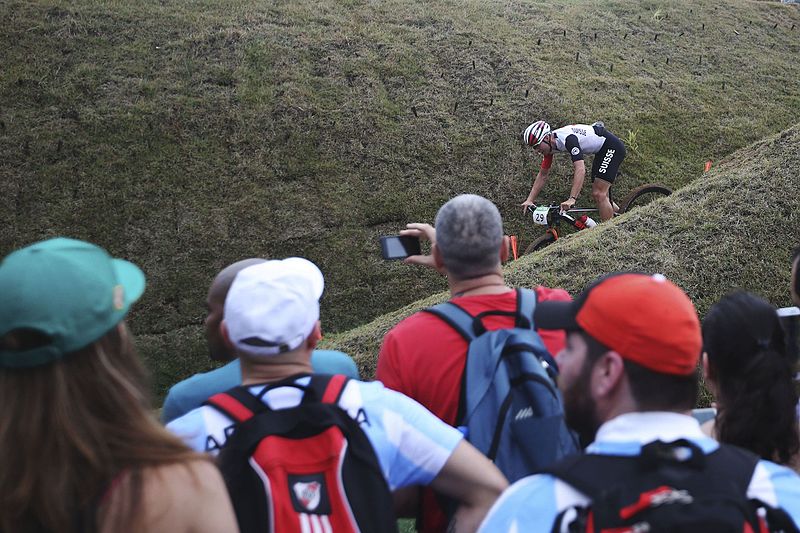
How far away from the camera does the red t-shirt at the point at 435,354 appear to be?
2.39m

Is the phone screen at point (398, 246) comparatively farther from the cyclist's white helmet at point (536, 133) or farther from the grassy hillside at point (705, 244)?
the cyclist's white helmet at point (536, 133)

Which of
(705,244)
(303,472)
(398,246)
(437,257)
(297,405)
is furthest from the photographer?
(705,244)

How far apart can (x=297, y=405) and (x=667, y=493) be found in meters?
0.91

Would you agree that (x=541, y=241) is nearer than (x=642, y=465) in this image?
No

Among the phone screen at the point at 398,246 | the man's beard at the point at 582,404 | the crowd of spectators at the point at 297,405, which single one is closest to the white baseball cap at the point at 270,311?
the crowd of spectators at the point at 297,405

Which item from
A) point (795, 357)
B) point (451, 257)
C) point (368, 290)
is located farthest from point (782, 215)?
point (368, 290)

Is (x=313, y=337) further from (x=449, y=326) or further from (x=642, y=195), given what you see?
(x=642, y=195)

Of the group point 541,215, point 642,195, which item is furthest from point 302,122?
point 642,195

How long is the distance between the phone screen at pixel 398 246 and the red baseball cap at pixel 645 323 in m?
1.55

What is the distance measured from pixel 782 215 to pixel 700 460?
4807mm

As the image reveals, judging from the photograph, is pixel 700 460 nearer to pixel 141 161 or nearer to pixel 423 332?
pixel 423 332

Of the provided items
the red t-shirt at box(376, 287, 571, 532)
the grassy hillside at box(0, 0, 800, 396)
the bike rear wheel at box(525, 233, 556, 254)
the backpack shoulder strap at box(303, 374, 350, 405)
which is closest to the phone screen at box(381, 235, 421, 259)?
the red t-shirt at box(376, 287, 571, 532)

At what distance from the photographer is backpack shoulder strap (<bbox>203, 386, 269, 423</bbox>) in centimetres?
185

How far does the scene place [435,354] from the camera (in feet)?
7.96
